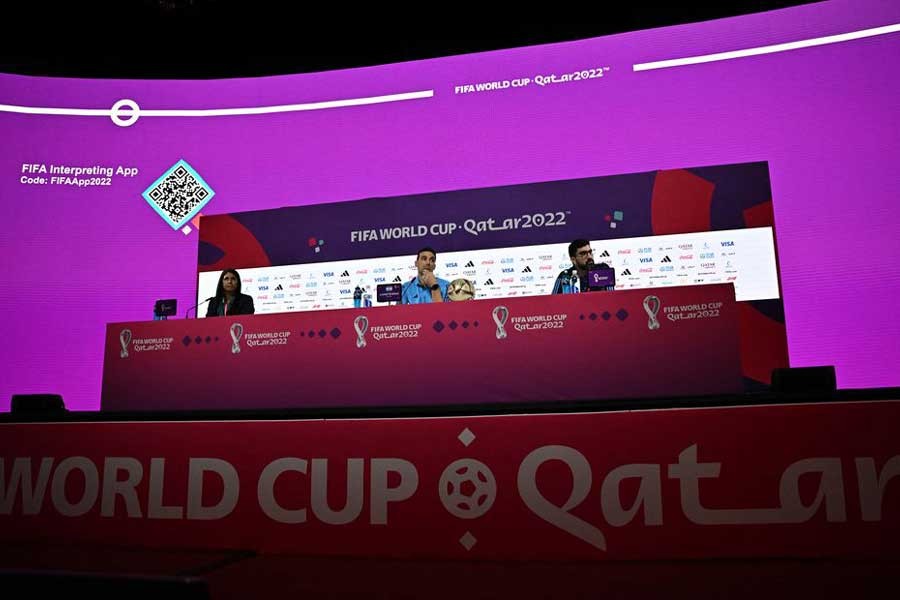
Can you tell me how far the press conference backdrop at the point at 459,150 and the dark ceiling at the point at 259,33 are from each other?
1.05ft

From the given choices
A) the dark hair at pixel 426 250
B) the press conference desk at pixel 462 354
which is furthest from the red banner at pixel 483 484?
the dark hair at pixel 426 250

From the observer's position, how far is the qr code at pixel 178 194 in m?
4.61

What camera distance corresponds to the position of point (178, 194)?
15.2 ft

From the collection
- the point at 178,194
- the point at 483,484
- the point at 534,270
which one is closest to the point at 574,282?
the point at 534,270

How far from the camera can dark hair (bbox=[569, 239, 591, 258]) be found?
3.81 metres

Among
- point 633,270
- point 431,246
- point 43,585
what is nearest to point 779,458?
point 43,585

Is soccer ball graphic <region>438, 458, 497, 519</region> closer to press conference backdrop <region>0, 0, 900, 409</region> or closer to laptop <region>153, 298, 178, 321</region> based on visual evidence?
laptop <region>153, 298, 178, 321</region>

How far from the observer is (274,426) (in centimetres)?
119

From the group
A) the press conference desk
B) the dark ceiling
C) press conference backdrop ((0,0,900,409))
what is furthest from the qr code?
the press conference desk

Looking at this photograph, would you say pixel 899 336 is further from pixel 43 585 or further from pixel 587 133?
pixel 43 585

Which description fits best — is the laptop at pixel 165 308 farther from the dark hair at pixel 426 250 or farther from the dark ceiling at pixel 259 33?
the dark ceiling at pixel 259 33

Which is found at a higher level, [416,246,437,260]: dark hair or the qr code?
the qr code

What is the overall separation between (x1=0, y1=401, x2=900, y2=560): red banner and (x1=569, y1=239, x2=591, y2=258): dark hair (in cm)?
284

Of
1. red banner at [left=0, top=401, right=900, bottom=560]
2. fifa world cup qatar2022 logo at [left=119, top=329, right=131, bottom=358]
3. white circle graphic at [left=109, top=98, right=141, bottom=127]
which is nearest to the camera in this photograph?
red banner at [left=0, top=401, right=900, bottom=560]
